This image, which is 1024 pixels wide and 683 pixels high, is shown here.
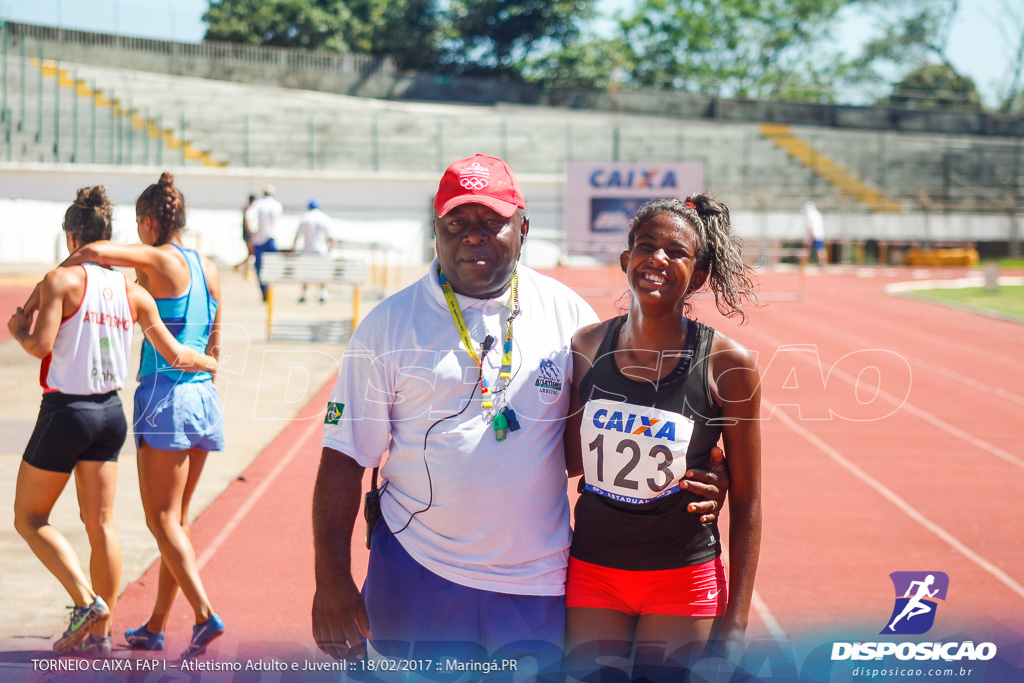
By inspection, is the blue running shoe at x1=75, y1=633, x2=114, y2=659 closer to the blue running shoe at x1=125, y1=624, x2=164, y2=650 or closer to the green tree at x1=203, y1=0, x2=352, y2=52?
the blue running shoe at x1=125, y1=624, x2=164, y2=650

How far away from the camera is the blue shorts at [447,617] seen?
8.89 feet

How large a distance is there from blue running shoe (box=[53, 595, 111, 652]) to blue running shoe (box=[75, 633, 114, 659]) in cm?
3

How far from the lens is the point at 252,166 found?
36.1 m

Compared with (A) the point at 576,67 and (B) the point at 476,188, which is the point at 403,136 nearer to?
(A) the point at 576,67

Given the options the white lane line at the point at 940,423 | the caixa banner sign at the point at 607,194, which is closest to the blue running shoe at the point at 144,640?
the white lane line at the point at 940,423

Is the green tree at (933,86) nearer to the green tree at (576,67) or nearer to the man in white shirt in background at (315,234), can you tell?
the green tree at (576,67)

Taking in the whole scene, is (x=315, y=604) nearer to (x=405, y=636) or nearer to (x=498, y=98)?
(x=405, y=636)

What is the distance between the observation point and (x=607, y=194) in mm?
21125

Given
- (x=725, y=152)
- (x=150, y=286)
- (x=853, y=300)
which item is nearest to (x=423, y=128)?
(x=725, y=152)

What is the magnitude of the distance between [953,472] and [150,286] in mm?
6347

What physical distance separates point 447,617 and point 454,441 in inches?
19.7

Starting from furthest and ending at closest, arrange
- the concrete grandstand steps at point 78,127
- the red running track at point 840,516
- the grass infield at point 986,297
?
the concrete grandstand steps at point 78,127
the grass infield at point 986,297
the red running track at point 840,516

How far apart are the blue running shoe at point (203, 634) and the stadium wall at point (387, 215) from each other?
22.2m

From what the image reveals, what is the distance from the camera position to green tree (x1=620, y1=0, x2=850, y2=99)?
194ft
